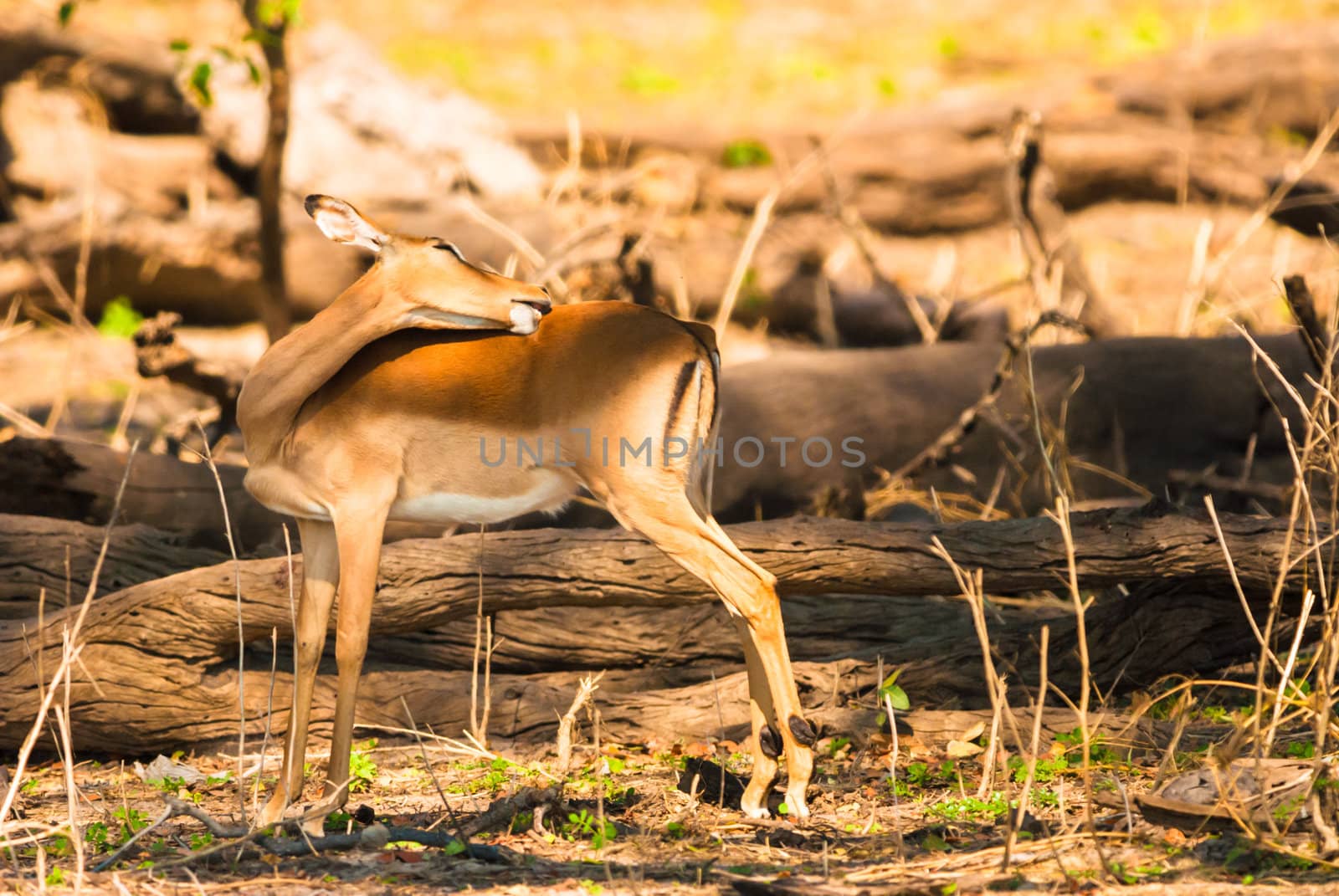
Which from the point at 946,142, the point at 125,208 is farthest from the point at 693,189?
the point at 125,208

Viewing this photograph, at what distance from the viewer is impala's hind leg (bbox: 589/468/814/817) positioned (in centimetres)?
410

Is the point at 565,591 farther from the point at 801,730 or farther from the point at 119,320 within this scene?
the point at 119,320

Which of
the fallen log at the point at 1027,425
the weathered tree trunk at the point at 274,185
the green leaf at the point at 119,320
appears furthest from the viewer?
the green leaf at the point at 119,320

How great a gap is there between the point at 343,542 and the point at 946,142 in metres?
11.2

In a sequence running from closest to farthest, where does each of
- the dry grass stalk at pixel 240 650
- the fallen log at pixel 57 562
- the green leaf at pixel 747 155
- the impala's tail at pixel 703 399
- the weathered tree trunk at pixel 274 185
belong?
the dry grass stalk at pixel 240 650
the impala's tail at pixel 703 399
the fallen log at pixel 57 562
the weathered tree trunk at pixel 274 185
the green leaf at pixel 747 155

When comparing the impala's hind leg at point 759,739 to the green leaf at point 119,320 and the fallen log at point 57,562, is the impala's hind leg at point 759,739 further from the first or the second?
the green leaf at point 119,320

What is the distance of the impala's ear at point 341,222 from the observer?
4.03 meters

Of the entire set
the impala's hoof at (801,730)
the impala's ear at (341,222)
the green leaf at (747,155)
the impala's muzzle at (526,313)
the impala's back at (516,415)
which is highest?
the green leaf at (747,155)

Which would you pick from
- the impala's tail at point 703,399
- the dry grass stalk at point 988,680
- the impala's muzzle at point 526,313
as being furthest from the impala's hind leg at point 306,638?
the dry grass stalk at point 988,680

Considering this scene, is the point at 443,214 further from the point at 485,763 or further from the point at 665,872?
the point at 665,872

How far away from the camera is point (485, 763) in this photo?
5.07 meters

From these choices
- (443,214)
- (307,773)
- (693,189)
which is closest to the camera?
(307,773)

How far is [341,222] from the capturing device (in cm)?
408

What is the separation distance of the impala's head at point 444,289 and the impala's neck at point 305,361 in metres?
0.07
